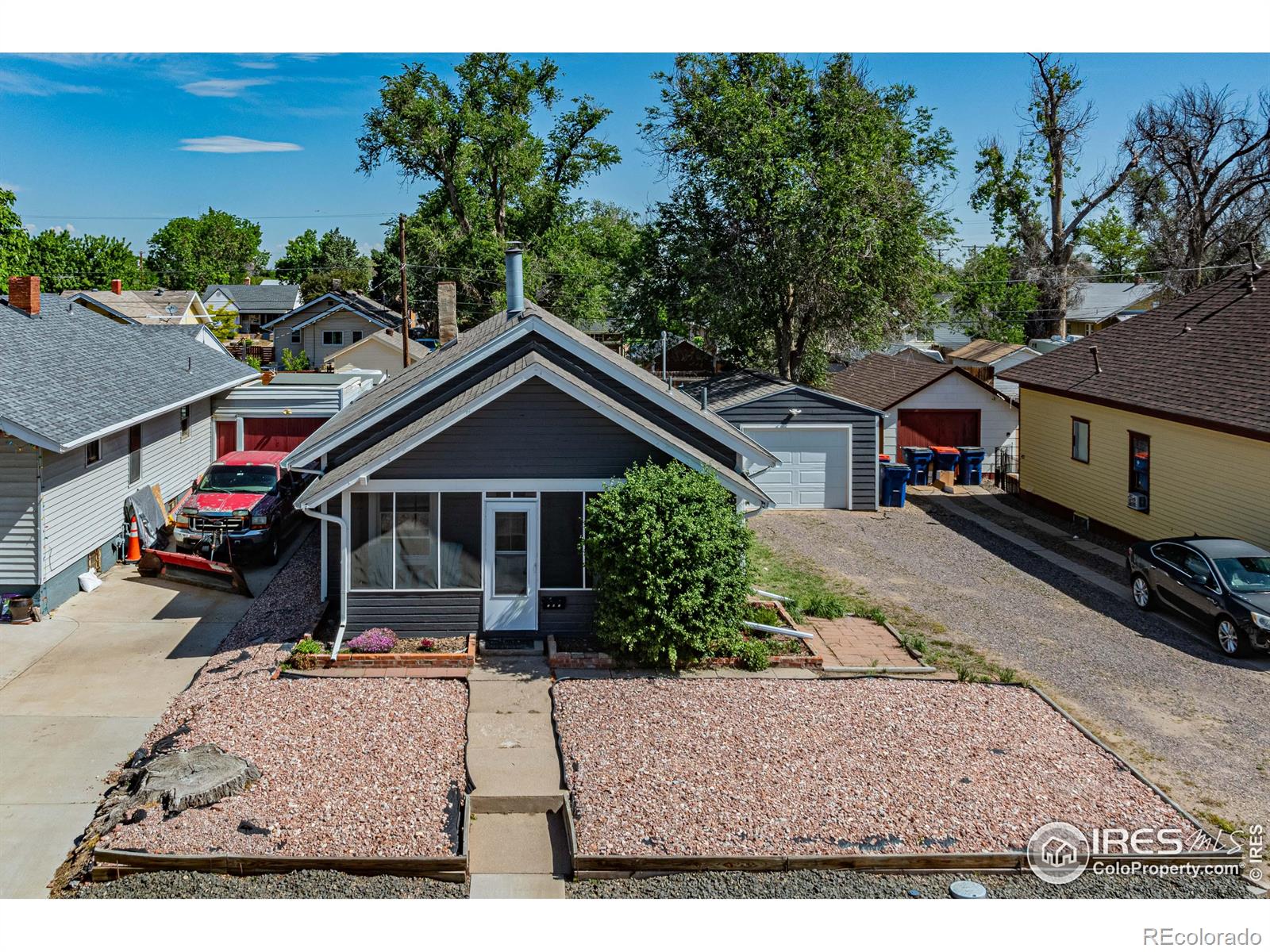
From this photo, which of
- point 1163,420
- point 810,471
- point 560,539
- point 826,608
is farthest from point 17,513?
point 1163,420

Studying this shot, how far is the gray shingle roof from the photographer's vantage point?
52.9ft

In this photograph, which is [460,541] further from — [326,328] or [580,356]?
[326,328]

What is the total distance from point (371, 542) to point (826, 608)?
725 centimetres

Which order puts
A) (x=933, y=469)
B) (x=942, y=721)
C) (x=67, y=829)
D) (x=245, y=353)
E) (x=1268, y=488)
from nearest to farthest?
(x=67, y=829) → (x=942, y=721) → (x=1268, y=488) → (x=933, y=469) → (x=245, y=353)

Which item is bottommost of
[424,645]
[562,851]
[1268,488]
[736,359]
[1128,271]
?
[562,851]

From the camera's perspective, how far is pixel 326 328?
191ft

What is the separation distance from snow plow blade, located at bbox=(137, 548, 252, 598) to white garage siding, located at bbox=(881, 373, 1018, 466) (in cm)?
1981

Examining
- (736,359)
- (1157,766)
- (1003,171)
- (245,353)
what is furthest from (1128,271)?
(1157,766)

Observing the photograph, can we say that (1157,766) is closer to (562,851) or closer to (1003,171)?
(562,851)

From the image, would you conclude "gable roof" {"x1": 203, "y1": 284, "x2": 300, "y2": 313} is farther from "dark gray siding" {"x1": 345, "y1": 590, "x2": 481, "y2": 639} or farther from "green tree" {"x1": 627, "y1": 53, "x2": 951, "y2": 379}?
"dark gray siding" {"x1": 345, "y1": 590, "x2": 481, "y2": 639}

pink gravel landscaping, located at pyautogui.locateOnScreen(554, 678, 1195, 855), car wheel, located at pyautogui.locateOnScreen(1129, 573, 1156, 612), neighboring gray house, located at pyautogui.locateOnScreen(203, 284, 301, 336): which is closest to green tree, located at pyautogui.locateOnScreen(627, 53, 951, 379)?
car wheel, located at pyautogui.locateOnScreen(1129, 573, 1156, 612)

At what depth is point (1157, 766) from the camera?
35.7 ft

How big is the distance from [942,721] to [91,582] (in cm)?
Result: 1434

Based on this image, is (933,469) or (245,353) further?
(245,353)
